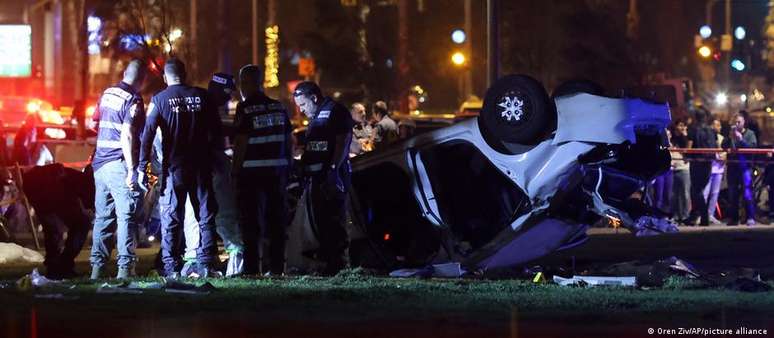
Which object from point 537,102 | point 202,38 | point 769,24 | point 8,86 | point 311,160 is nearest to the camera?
point 537,102

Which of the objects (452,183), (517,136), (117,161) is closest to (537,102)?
(517,136)

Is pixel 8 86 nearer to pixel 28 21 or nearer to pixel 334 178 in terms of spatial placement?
pixel 28 21

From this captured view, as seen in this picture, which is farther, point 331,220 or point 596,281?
point 331,220

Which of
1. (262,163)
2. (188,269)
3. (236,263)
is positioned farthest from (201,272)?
(262,163)

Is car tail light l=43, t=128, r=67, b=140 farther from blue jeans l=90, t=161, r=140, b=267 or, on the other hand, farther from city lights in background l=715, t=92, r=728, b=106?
city lights in background l=715, t=92, r=728, b=106

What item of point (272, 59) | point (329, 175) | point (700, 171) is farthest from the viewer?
point (272, 59)

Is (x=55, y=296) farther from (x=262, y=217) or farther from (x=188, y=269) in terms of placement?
(x=262, y=217)

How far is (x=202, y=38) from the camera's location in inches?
1950

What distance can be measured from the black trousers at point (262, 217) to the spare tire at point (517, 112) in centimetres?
176

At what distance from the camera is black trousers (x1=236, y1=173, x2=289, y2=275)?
37.2ft

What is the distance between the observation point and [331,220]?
11.6 metres

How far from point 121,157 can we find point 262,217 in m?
1.21

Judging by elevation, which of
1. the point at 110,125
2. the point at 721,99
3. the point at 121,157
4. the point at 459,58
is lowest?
the point at 121,157

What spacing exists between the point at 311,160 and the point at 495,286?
2.19 m
